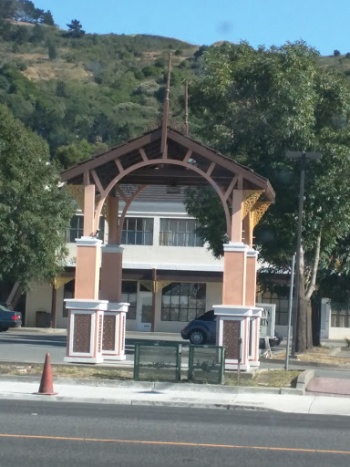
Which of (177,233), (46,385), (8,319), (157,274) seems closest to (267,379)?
(46,385)

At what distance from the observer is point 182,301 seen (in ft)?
180

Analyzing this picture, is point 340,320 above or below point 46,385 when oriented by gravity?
above

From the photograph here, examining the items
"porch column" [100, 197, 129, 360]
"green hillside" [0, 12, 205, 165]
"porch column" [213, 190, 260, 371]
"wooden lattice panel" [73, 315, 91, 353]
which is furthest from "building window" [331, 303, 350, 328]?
"wooden lattice panel" [73, 315, 91, 353]

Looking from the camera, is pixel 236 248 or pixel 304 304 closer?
pixel 236 248

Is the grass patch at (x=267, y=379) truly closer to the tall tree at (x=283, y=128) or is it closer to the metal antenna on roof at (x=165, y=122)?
the metal antenna on roof at (x=165, y=122)

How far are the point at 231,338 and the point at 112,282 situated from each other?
4.64m

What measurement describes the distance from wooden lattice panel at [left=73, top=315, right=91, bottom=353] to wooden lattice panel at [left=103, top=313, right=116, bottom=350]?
5.63ft

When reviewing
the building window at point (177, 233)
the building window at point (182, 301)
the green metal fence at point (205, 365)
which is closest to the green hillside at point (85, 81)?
the building window at point (177, 233)

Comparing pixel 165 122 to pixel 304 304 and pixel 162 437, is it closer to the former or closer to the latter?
pixel 162 437

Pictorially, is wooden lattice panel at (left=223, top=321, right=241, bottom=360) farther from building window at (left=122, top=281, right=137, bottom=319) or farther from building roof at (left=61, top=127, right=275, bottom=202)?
building window at (left=122, top=281, right=137, bottom=319)

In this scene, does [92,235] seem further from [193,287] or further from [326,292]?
[193,287]

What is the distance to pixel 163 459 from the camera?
1141cm

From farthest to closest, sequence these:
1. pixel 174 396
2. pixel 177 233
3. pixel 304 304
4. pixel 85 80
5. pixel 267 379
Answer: pixel 85 80 < pixel 177 233 < pixel 304 304 < pixel 267 379 < pixel 174 396

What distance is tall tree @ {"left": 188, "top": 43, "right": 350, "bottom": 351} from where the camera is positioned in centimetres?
3127
